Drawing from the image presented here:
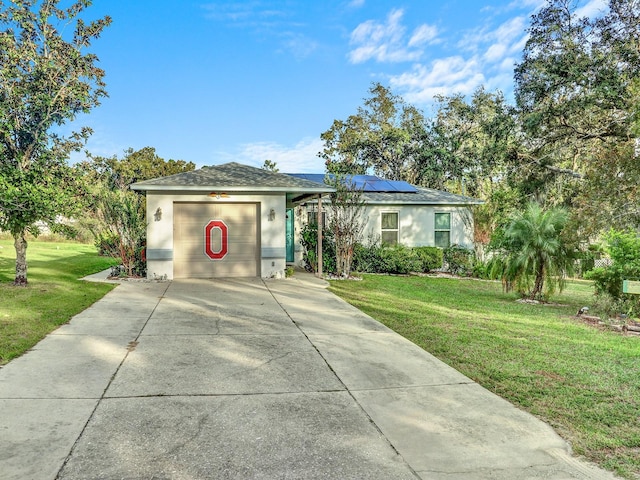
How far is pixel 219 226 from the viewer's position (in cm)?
1305

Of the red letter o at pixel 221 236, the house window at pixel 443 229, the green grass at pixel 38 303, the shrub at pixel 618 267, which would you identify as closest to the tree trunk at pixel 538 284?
the shrub at pixel 618 267

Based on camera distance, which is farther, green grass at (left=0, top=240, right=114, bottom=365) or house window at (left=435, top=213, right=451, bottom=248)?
house window at (left=435, top=213, right=451, bottom=248)

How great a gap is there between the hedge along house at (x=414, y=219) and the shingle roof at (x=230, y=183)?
3452mm

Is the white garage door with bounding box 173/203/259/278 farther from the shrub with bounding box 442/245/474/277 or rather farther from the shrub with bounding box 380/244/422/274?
the shrub with bounding box 442/245/474/277

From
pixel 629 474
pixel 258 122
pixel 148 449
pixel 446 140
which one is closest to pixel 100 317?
pixel 148 449

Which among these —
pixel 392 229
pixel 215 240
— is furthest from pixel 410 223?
pixel 215 240

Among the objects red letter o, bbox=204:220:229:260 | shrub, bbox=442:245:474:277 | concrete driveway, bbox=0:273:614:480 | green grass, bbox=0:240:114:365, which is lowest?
concrete driveway, bbox=0:273:614:480

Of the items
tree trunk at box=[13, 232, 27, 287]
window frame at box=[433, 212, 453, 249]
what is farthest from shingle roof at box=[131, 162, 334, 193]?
window frame at box=[433, 212, 453, 249]

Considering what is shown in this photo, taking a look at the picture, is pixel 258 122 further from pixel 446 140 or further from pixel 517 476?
pixel 517 476

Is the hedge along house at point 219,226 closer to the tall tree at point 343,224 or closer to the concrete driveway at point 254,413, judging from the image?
the tall tree at point 343,224

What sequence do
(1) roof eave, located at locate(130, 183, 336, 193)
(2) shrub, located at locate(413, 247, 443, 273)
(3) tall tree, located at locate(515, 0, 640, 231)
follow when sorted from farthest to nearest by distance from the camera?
1. (2) shrub, located at locate(413, 247, 443, 273)
2. (3) tall tree, located at locate(515, 0, 640, 231)
3. (1) roof eave, located at locate(130, 183, 336, 193)

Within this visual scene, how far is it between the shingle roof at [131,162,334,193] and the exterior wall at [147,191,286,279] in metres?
0.39

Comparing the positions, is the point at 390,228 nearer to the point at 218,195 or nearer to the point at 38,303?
the point at 218,195

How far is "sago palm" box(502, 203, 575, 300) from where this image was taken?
963 centimetres
